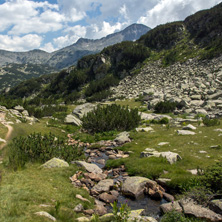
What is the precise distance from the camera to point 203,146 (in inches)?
538

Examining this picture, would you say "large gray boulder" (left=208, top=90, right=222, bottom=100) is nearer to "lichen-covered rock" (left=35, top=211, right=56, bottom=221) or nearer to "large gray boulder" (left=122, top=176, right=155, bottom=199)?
"large gray boulder" (left=122, top=176, right=155, bottom=199)

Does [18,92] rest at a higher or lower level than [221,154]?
higher

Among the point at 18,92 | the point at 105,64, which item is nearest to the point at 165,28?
the point at 105,64

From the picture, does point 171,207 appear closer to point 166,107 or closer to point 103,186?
point 103,186

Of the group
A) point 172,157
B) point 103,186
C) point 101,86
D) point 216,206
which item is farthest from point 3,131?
point 101,86

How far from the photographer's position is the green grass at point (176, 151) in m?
10.1

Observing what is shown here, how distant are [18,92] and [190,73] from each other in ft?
388

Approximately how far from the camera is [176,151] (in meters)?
13.2

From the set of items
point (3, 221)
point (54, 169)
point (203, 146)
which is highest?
point (3, 221)

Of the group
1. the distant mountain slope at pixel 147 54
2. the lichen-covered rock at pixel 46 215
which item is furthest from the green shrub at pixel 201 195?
the distant mountain slope at pixel 147 54

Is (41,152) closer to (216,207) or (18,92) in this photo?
(216,207)

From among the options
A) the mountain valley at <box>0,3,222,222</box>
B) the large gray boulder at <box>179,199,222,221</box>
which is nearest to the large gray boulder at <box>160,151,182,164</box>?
the mountain valley at <box>0,3,222,222</box>

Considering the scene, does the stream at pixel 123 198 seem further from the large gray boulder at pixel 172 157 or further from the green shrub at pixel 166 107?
the green shrub at pixel 166 107

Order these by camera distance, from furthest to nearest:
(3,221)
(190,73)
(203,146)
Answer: (190,73) < (203,146) < (3,221)
